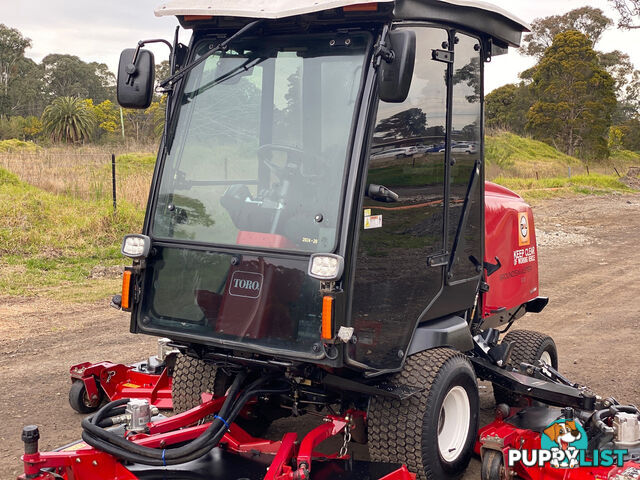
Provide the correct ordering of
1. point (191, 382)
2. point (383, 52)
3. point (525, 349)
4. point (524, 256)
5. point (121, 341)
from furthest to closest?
point (121, 341)
point (524, 256)
point (525, 349)
point (191, 382)
point (383, 52)

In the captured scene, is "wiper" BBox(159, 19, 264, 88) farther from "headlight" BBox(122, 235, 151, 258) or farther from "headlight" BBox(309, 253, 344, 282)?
"headlight" BBox(309, 253, 344, 282)

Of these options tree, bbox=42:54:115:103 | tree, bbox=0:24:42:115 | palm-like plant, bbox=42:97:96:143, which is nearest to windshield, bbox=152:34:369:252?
palm-like plant, bbox=42:97:96:143

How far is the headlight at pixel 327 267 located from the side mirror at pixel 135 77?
1346 mm

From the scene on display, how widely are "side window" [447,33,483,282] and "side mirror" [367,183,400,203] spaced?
2.40 ft

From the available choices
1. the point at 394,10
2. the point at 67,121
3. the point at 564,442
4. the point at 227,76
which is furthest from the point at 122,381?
the point at 67,121

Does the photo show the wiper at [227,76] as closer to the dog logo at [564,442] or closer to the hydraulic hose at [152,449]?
the hydraulic hose at [152,449]

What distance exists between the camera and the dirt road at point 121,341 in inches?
204

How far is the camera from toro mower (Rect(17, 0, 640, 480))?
3453 mm

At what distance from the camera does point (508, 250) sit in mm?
5176

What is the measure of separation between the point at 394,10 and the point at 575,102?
3995cm

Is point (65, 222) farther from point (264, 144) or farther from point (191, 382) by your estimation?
point (264, 144)

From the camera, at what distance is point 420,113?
3918 millimetres

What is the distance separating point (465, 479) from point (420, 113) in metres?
2.10

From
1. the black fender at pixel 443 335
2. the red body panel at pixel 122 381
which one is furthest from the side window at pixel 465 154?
the red body panel at pixel 122 381
